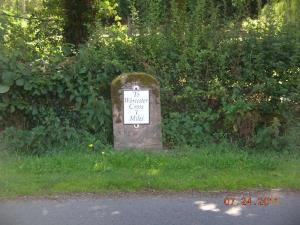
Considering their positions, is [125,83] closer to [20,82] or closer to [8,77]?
[20,82]

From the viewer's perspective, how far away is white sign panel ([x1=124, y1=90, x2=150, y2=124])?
29.3 ft

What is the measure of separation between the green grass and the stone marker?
610mm

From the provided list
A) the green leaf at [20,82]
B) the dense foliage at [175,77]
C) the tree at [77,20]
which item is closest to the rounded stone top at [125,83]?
the dense foliage at [175,77]

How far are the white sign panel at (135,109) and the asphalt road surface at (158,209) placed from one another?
99.1 inches

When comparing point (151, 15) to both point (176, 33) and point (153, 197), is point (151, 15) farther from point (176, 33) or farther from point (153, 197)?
point (153, 197)

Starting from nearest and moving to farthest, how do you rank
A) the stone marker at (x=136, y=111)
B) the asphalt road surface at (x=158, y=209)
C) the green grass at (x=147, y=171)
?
the asphalt road surface at (x=158, y=209)
the green grass at (x=147, y=171)
the stone marker at (x=136, y=111)

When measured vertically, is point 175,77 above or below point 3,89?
above

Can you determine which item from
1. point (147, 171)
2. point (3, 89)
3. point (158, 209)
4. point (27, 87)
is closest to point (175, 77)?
point (27, 87)

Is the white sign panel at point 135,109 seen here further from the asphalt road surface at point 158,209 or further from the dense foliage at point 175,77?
the asphalt road surface at point 158,209

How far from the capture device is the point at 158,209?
6.06 m

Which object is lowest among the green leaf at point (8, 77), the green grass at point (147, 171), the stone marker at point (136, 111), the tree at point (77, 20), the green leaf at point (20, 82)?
the green grass at point (147, 171)

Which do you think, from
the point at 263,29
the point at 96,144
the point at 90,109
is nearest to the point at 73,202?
the point at 96,144
